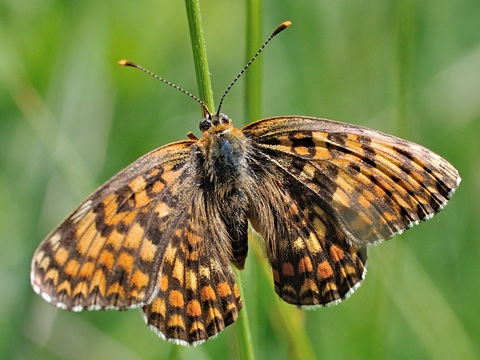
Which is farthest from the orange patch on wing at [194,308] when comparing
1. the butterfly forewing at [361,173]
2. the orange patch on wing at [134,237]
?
the butterfly forewing at [361,173]

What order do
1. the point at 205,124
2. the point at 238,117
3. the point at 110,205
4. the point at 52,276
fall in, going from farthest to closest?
the point at 238,117 < the point at 205,124 < the point at 110,205 < the point at 52,276

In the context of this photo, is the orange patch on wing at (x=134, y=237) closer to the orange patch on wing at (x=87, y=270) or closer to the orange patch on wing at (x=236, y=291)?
the orange patch on wing at (x=87, y=270)

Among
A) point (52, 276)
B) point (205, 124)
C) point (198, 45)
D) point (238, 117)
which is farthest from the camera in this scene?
point (238, 117)

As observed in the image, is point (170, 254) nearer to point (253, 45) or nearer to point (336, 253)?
point (336, 253)

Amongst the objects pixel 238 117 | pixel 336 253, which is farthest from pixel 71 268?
pixel 238 117

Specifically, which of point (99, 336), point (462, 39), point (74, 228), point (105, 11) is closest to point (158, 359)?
point (99, 336)

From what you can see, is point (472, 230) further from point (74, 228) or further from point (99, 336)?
point (74, 228)
